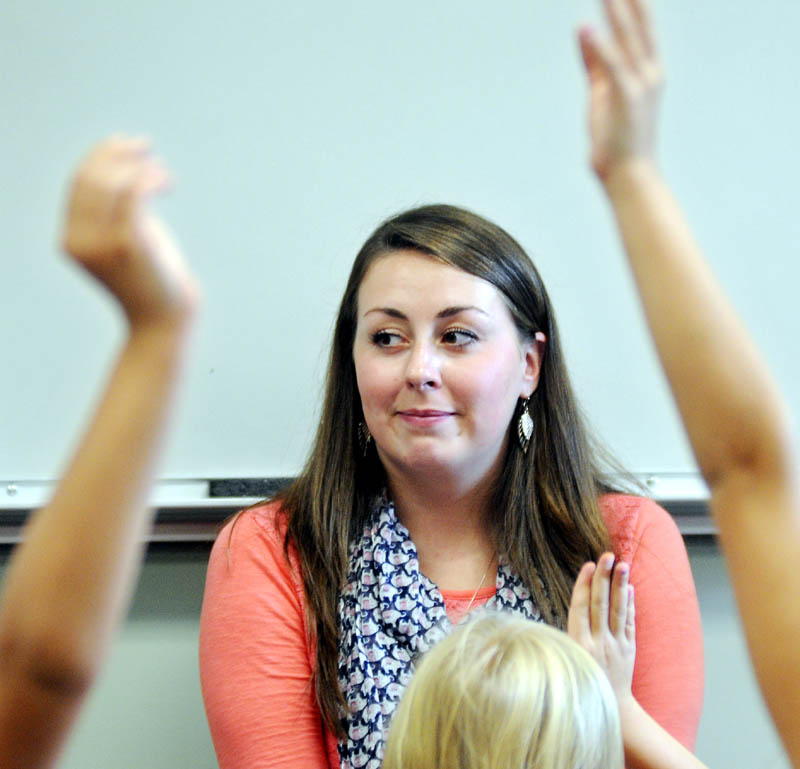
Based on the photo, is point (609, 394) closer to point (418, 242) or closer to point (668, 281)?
point (418, 242)

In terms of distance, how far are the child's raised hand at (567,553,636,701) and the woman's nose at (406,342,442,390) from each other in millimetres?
430

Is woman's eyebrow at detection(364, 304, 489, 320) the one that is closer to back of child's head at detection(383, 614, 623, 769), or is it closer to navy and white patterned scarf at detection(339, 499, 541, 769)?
navy and white patterned scarf at detection(339, 499, 541, 769)

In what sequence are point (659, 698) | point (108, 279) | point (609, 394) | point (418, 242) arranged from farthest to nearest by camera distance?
point (609, 394), point (418, 242), point (659, 698), point (108, 279)

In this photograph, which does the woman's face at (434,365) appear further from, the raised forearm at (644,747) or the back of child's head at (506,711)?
the back of child's head at (506,711)

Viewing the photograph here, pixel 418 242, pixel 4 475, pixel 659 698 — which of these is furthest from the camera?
pixel 4 475

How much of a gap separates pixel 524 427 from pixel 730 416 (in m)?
1.06

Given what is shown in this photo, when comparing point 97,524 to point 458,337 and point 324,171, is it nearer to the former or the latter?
point 458,337

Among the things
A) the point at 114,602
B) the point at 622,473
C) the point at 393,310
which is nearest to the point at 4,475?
the point at 393,310

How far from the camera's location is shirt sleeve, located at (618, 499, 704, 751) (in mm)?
1474

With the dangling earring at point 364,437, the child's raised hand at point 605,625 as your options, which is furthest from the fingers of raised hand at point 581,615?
the dangling earring at point 364,437

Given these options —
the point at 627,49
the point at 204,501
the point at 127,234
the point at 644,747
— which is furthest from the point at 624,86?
the point at 204,501

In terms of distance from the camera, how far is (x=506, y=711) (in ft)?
2.85

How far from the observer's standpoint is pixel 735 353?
59 centimetres

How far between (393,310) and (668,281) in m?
0.96
